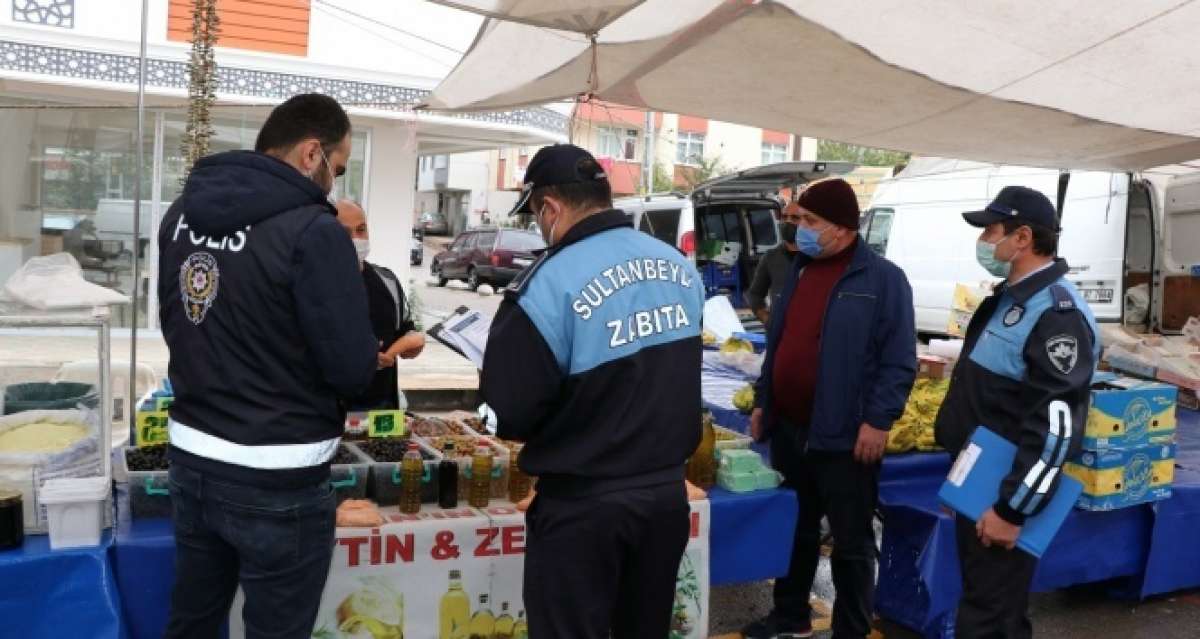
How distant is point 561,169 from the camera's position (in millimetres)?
2225

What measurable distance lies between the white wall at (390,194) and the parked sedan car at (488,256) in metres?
9.05

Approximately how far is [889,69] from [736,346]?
2.44m

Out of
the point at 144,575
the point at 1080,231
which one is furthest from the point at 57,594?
the point at 1080,231

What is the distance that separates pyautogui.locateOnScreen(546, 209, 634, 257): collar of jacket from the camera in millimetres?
2188

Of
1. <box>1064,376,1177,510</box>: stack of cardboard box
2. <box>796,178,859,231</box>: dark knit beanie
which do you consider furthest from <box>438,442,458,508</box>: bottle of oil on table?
<box>1064,376,1177,510</box>: stack of cardboard box

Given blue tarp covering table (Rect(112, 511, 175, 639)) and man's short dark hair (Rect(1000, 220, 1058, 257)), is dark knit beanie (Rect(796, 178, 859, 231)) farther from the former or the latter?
blue tarp covering table (Rect(112, 511, 175, 639))

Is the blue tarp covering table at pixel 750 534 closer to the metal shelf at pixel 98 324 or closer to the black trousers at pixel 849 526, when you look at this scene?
the black trousers at pixel 849 526

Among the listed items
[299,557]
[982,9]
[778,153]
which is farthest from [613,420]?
[778,153]

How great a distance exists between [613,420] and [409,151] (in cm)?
855

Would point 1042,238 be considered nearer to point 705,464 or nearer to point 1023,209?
point 1023,209

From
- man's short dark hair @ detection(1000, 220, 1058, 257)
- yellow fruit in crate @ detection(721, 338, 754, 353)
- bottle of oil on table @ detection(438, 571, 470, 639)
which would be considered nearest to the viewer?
man's short dark hair @ detection(1000, 220, 1058, 257)

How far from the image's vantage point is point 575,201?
88.2 inches

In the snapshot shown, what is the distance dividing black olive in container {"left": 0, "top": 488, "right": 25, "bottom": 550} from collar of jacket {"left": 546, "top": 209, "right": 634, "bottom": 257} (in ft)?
5.33

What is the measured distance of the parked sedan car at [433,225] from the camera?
44.8 metres
